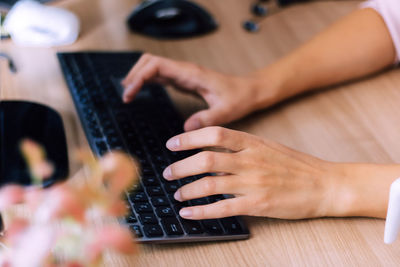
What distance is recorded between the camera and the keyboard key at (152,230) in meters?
0.50

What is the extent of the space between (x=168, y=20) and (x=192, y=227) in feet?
1.70

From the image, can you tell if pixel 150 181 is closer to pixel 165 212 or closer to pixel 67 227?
pixel 165 212

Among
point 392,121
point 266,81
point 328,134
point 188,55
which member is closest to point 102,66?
point 188,55

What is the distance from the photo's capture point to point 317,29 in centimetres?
95

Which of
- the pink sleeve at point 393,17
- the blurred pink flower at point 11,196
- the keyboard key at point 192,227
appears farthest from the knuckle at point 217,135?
the pink sleeve at point 393,17

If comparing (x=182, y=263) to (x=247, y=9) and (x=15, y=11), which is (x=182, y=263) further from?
(x=247, y=9)

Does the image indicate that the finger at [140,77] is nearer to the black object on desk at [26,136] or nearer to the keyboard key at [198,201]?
the black object on desk at [26,136]

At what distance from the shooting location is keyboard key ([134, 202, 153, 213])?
53cm

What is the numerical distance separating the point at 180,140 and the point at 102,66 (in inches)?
10.6

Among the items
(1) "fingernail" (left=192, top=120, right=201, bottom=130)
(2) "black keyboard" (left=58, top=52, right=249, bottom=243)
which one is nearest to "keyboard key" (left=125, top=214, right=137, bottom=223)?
(2) "black keyboard" (left=58, top=52, right=249, bottom=243)

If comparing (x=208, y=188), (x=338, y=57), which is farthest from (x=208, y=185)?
(x=338, y=57)

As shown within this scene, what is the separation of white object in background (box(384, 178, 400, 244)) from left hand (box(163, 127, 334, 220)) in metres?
0.09

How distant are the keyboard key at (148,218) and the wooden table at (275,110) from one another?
29mm

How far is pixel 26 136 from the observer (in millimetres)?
593
